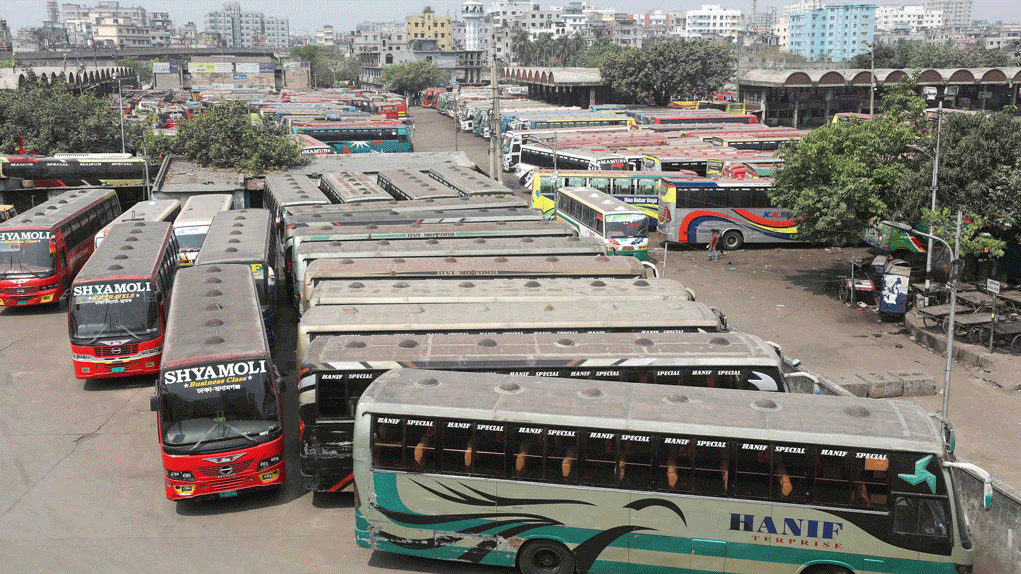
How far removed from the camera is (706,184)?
32.1 metres

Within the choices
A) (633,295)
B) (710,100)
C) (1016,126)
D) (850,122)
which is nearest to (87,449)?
(633,295)

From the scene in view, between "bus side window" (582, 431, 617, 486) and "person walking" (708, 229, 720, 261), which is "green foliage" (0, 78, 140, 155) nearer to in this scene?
"person walking" (708, 229, 720, 261)

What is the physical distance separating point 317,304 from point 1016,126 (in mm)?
19568

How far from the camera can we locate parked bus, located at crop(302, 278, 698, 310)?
52.9 ft

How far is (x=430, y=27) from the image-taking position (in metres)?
188

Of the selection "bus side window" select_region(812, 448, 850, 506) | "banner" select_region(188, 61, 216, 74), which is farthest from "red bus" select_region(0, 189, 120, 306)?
"banner" select_region(188, 61, 216, 74)

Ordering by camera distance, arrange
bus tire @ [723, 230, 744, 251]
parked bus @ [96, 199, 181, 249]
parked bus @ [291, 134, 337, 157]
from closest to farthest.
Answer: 1. parked bus @ [96, 199, 181, 249]
2. bus tire @ [723, 230, 744, 251]
3. parked bus @ [291, 134, 337, 157]

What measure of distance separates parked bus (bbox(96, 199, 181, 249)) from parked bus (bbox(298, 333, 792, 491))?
A: 1632 centimetres

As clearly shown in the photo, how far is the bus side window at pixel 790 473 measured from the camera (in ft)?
32.1

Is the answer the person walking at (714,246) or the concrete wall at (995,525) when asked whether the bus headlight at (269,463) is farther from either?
the person walking at (714,246)

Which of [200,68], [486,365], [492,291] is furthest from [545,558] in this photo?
[200,68]

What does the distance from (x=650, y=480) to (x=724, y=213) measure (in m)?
23.7

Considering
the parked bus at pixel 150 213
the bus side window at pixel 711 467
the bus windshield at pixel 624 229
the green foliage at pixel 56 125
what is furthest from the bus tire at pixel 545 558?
the green foliage at pixel 56 125

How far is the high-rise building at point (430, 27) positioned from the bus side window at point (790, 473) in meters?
184
